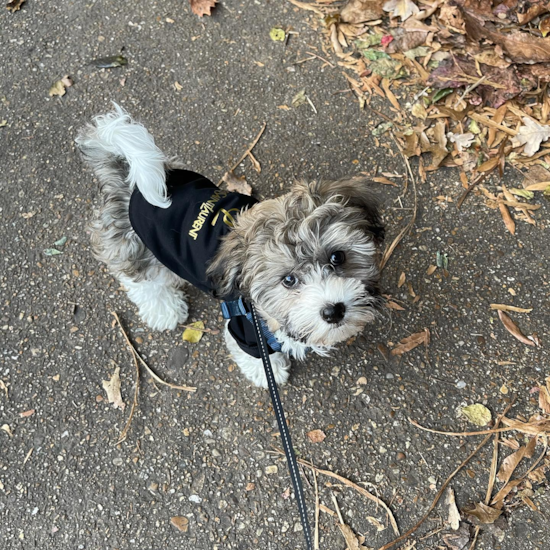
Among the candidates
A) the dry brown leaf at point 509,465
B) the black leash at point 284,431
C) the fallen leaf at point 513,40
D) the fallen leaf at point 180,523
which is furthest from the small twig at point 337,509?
the fallen leaf at point 513,40

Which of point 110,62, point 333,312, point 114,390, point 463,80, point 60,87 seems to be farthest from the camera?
point 110,62

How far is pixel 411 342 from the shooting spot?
378 cm

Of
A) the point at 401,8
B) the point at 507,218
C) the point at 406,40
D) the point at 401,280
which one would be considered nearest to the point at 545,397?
Answer: the point at 401,280

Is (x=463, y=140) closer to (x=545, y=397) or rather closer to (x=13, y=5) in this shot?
(x=545, y=397)

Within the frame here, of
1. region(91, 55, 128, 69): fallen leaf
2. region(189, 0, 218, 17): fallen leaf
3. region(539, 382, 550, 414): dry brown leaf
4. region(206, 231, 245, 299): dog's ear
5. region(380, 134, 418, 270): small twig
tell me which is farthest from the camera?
region(189, 0, 218, 17): fallen leaf

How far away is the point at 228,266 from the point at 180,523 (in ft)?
6.41

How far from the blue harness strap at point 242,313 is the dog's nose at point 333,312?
678 mm

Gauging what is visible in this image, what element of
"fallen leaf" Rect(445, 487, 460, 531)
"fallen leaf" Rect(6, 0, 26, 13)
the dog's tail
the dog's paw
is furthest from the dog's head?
"fallen leaf" Rect(6, 0, 26, 13)

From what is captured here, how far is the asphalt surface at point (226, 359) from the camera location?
11.0 ft

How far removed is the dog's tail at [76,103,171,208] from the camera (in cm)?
276

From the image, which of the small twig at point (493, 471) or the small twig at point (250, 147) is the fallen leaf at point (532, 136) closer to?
the small twig at point (493, 471)

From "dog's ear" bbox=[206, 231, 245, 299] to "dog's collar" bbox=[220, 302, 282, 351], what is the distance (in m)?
0.17

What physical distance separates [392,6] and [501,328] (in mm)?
3589

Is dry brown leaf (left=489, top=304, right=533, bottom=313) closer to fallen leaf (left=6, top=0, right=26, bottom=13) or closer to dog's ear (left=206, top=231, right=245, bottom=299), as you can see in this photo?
dog's ear (left=206, top=231, right=245, bottom=299)
